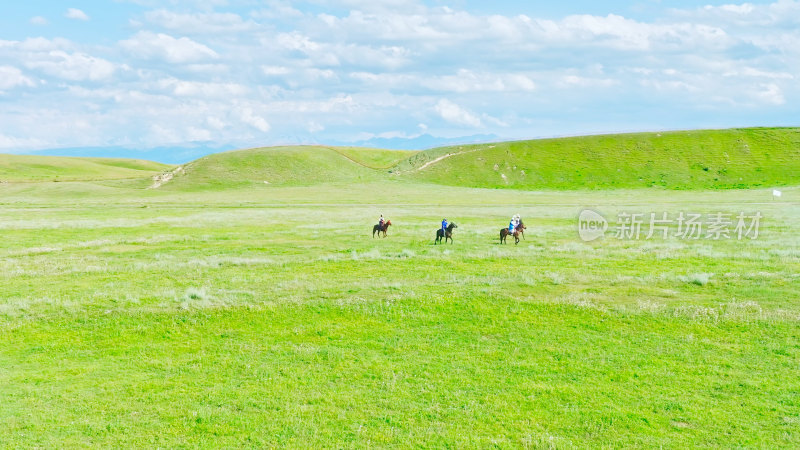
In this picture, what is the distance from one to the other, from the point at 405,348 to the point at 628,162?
150152mm

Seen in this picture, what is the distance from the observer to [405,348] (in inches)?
671

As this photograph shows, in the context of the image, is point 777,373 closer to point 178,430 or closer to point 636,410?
point 636,410

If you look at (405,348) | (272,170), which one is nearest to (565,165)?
(272,170)

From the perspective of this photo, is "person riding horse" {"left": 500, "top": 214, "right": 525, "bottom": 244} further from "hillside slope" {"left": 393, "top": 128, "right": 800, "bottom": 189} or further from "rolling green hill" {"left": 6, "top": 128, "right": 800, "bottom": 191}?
"hillside slope" {"left": 393, "top": 128, "right": 800, "bottom": 189}

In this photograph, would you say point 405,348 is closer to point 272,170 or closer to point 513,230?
point 513,230

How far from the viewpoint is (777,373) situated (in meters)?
14.9

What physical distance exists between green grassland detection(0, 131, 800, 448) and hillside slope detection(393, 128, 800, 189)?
4316 inches

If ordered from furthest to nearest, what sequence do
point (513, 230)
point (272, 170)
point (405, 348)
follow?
point (272, 170), point (513, 230), point (405, 348)

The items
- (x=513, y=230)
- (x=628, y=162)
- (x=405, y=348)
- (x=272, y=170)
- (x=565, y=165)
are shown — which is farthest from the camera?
(x=272, y=170)

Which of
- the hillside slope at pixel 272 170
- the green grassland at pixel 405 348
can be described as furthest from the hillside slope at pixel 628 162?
the green grassland at pixel 405 348

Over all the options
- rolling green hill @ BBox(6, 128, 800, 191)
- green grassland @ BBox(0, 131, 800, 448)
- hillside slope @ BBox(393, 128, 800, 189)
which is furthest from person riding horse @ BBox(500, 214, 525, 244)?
hillside slope @ BBox(393, 128, 800, 189)

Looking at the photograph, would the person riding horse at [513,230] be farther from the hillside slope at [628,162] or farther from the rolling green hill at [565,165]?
the hillside slope at [628,162]

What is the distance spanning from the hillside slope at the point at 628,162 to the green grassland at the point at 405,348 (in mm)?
109634

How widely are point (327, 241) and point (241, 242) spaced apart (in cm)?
658
